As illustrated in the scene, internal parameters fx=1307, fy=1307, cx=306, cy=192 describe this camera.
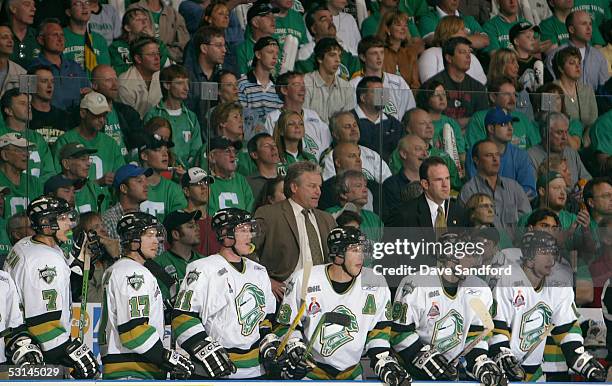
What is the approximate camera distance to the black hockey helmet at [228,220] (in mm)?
5672

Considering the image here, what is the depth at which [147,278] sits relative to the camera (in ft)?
18.5

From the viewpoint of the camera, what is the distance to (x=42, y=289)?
18.3 ft

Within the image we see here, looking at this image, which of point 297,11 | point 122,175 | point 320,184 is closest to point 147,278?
point 122,175

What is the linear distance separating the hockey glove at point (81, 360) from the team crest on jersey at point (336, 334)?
3.25 ft

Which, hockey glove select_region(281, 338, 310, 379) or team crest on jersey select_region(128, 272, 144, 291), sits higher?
team crest on jersey select_region(128, 272, 144, 291)

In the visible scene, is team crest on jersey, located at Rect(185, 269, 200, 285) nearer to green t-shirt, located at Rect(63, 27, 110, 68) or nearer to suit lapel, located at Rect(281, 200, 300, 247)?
suit lapel, located at Rect(281, 200, 300, 247)

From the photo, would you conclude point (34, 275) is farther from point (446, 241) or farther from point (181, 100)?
point (446, 241)

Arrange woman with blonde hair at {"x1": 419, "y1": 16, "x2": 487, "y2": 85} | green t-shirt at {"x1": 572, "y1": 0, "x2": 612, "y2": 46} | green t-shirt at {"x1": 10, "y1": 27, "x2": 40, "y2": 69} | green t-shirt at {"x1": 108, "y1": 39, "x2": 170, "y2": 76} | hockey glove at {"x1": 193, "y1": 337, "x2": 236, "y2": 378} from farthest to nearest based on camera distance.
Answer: green t-shirt at {"x1": 572, "y1": 0, "x2": 612, "y2": 46} → woman with blonde hair at {"x1": 419, "y1": 16, "x2": 487, "y2": 85} → green t-shirt at {"x1": 108, "y1": 39, "x2": 170, "y2": 76} → green t-shirt at {"x1": 10, "y1": 27, "x2": 40, "y2": 69} → hockey glove at {"x1": 193, "y1": 337, "x2": 236, "y2": 378}

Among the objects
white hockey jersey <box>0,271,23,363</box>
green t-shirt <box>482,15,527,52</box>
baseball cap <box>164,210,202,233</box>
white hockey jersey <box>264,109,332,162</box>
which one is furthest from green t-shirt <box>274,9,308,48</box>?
white hockey jersey <box>0,271,23,363</box>

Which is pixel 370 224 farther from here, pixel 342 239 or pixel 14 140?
pixel 14 140

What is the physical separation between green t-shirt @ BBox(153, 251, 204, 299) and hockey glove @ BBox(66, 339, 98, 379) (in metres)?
0.41

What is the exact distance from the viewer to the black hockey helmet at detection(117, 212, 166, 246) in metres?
5.60

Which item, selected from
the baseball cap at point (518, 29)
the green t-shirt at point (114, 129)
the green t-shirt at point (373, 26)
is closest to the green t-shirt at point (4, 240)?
the green t-shirt at point (114, 129)

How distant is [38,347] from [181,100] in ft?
4.01
